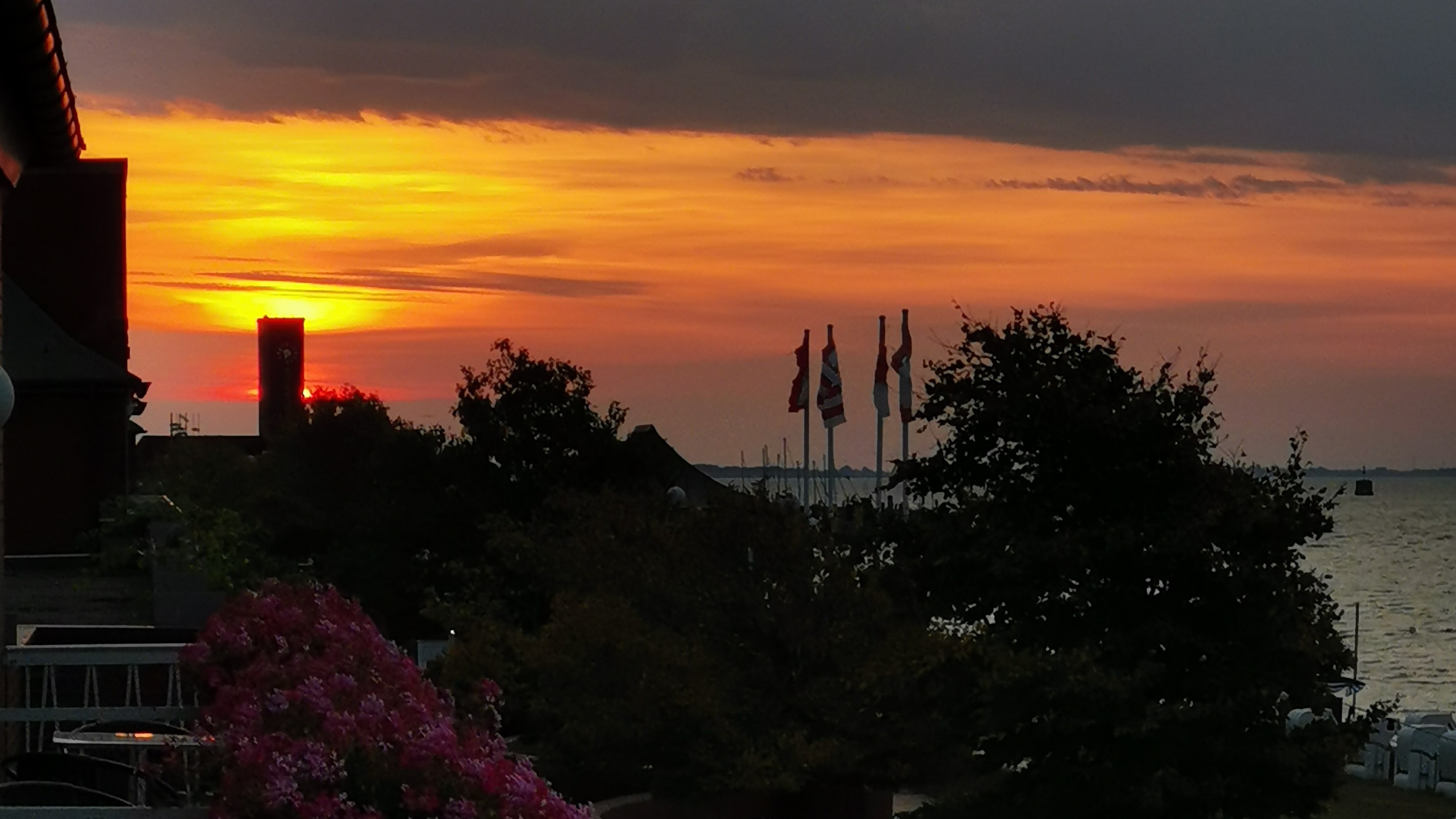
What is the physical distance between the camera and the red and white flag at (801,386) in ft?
281

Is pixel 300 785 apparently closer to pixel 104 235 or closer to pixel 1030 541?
pixel 1030 541

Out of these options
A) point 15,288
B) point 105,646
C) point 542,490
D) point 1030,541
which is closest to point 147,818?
point 105,646

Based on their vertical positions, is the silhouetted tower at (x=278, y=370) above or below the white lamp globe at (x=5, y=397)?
above

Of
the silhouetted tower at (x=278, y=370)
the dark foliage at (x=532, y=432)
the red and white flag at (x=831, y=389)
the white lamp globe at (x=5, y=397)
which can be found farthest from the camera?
the silhouetted tower at (x=278, y=370)

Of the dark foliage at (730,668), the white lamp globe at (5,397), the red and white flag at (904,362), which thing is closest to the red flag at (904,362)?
the red and white flag at (904,362)

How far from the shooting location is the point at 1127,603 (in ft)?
76.6

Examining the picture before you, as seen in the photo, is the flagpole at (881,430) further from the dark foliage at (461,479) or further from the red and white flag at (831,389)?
the dark foliage at (461,479)

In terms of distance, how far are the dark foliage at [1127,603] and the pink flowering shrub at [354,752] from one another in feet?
46.1

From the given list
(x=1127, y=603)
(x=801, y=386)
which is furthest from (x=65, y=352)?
(x=801, y=386)

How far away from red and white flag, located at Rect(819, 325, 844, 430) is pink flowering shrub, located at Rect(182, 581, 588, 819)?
70.7m

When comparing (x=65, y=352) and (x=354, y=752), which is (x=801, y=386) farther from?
(x=354, y=752)

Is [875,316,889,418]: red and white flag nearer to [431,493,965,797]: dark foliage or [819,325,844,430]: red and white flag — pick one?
[819,325,844,430]: red and white flag

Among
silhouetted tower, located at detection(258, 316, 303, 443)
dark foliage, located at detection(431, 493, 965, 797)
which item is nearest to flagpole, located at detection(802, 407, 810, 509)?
silhouetted tower, located at detection(258, 316, 303, 443)

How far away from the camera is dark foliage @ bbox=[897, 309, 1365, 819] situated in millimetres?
22328
